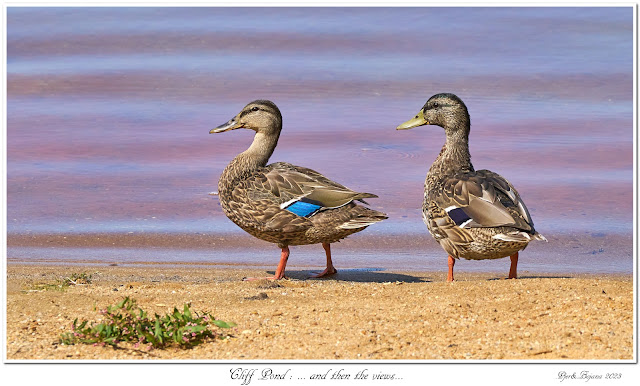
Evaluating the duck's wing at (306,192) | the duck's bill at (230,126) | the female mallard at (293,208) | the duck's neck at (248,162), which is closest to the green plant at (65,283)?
the female mallard at (293,208)

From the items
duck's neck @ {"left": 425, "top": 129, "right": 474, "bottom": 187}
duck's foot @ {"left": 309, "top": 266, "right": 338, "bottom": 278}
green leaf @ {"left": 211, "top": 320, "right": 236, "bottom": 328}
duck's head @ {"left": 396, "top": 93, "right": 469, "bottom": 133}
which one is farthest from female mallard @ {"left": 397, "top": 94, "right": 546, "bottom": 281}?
green leaf @ {"left": 211, "top": 320, "right": 236, "bottom": 328}

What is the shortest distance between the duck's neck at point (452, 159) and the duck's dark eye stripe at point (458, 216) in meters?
0.81

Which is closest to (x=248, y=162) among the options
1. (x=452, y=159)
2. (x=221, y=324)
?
(x=452, y=159)

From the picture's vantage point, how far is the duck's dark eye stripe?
287 inches

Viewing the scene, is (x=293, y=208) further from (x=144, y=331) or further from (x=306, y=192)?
(x=144, y=331)

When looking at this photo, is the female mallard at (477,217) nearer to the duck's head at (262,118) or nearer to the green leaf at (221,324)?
the duck's head at (262,118)

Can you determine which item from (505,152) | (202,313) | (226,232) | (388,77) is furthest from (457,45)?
(202,313)

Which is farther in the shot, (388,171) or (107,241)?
(388,171)

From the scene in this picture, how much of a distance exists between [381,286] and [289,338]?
161cm

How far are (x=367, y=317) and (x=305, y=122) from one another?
7701 millimetres

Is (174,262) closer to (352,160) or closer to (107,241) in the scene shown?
(107,241)

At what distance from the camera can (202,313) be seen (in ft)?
17.5

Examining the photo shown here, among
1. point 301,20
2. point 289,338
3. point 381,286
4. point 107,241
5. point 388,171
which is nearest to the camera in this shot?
point 289,338

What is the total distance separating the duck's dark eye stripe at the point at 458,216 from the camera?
7.29 m
